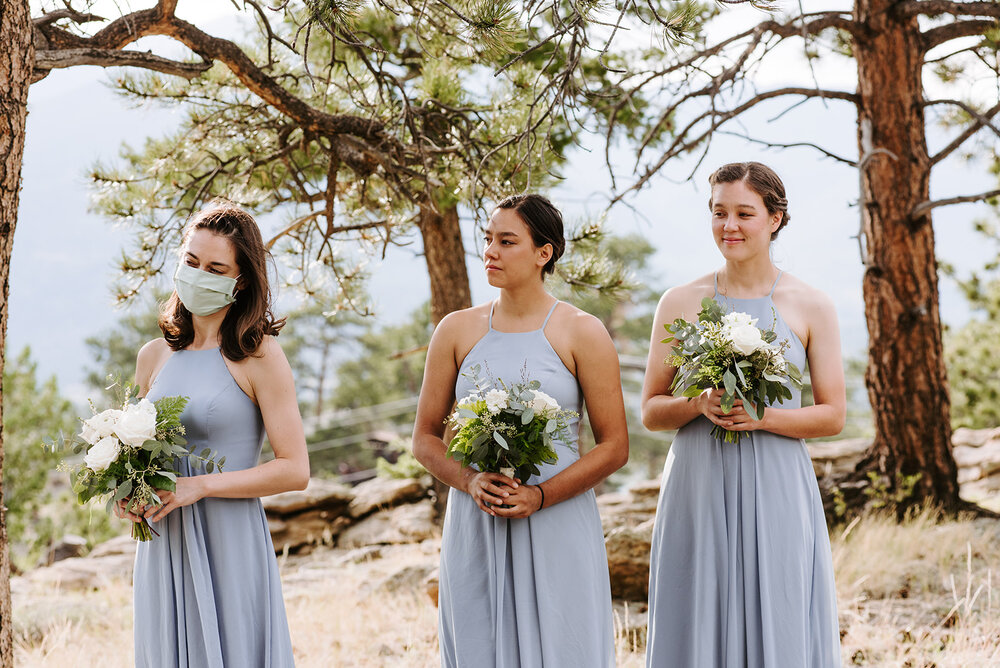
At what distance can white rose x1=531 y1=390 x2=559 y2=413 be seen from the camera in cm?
285

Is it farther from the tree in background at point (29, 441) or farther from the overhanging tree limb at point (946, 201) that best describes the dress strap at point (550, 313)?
the tree in background at point (29, 441)

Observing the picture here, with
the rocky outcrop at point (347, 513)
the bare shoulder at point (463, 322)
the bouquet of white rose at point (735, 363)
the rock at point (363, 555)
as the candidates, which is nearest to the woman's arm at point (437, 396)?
the bare shoulder at point (463, 322)

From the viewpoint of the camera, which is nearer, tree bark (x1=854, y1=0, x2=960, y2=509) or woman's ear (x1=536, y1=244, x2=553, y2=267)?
woman's ear (x1=536, y1=244, x2=553, y2=267)

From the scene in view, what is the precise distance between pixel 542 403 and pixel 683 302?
87 centimetres

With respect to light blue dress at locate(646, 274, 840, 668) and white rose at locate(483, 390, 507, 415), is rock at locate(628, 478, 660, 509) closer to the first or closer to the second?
light blue dress at locate(646, 274, 840, 668)

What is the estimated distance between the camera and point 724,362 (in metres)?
2.91

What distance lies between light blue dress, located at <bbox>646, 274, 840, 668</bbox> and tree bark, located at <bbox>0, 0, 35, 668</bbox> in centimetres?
255

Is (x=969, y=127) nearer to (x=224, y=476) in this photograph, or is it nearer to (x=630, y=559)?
(x=630, y=559)

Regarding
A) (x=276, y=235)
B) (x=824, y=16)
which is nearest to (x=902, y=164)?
(x=824, y=16)

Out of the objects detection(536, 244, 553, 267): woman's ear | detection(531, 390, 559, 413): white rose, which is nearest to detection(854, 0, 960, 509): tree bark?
detection(536, 244, 553, 267): woman's ear

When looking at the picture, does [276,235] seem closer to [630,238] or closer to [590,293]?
[590,293]

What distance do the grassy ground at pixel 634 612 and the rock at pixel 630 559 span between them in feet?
0.52

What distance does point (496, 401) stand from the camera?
9.32 feet

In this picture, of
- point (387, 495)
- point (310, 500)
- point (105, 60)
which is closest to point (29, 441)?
point (310, 500)
